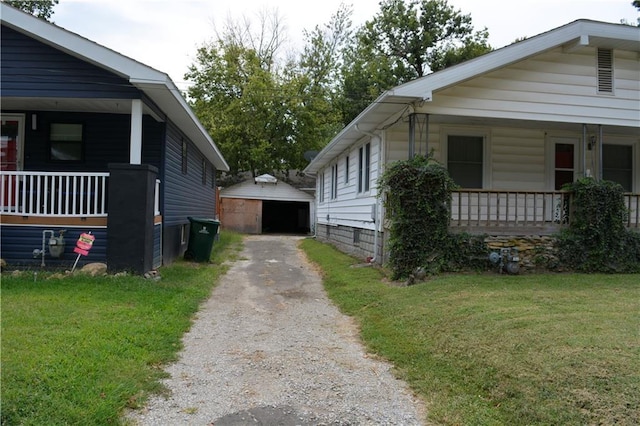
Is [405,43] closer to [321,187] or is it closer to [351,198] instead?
[321,187]

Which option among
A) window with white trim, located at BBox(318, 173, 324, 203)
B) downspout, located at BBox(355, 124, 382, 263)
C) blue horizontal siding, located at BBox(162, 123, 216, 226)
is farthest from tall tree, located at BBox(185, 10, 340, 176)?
downspout, located at BBox(355, 124, 382, 263)

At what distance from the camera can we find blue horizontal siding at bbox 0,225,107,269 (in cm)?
783

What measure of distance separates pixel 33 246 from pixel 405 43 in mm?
28579

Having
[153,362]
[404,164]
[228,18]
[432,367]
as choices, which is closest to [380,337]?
[432,367]

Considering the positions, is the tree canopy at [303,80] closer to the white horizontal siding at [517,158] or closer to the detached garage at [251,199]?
the detached garage at [251,199]

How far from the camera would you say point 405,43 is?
3156cm

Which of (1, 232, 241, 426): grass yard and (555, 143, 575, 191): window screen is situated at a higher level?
(555, 143, 575, 191): window screen

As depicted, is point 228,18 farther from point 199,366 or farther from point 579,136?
point 199,366

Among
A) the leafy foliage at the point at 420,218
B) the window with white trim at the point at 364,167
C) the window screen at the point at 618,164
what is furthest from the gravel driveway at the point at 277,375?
the window screen at the point at 618,164

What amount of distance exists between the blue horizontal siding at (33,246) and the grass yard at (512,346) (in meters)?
4.32

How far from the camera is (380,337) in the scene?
5.29 m

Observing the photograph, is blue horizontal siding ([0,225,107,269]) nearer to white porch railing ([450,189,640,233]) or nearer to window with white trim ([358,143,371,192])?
window with white trim ([358,143,371,192])

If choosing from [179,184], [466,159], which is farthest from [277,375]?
[179,184]

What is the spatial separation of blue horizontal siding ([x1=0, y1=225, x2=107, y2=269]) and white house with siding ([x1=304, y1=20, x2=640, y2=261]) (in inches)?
201
